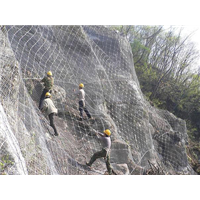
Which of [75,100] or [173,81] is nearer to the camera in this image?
[75,100]

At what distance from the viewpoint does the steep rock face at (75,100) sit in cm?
281

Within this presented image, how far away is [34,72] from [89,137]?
214 centimetres

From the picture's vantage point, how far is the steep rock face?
2.81m

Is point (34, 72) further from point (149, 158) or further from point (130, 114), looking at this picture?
point (149, 158)

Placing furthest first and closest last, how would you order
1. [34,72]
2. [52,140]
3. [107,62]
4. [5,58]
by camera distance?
1. [107,62]
2. [34,72]
3. [52,140]
4. [5,58]

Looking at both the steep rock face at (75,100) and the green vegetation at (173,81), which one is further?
the green vegetation at (173,81)

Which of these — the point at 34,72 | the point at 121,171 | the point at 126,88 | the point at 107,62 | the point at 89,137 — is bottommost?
the point at 121,171

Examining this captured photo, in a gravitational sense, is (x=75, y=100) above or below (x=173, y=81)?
below

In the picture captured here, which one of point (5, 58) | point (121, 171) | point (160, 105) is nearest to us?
point (5, 58)

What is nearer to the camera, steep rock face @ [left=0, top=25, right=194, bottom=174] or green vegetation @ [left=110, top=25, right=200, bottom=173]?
steep rock face @ [left=0, top=25, right=194, bottom=174]

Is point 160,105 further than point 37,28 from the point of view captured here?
Yes

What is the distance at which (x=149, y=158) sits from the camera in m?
5.29

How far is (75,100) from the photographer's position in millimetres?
5152
